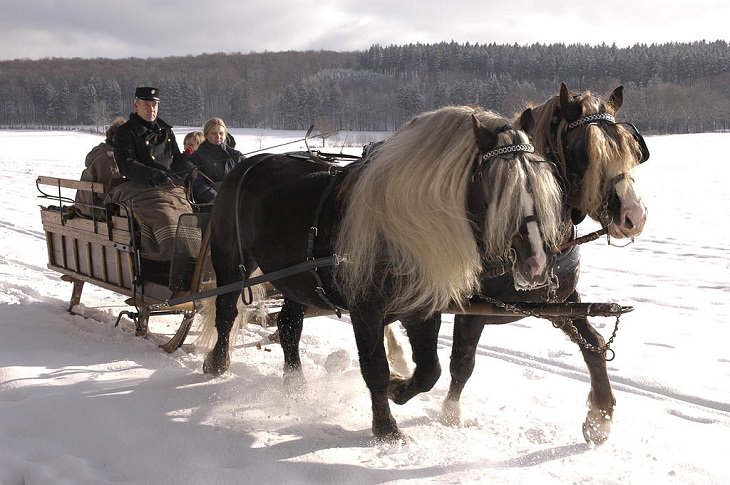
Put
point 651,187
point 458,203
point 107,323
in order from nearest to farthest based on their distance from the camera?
point 458,203 → point 107,323 → point 651,187

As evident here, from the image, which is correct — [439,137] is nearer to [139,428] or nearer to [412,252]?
[412,252]

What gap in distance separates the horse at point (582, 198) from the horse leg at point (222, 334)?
5.48 ft

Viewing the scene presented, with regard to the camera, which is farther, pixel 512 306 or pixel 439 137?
pixel 512 306

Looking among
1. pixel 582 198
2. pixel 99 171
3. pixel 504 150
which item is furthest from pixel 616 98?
pixel 99 171

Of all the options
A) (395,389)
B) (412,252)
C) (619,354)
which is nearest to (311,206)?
(412,252)

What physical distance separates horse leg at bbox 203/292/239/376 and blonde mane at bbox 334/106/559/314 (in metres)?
1.68

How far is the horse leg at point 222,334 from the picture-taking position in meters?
4.70

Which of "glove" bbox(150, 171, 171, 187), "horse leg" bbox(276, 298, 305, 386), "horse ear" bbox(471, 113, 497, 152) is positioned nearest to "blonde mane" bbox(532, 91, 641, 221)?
"horse ear" bbox(471, 113, 497, 152)

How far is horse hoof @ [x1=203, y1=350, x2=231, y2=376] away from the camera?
185 inches

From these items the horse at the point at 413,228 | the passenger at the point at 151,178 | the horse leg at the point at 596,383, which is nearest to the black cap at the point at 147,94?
the passenger at the point at 151,178

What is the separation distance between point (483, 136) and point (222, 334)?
269 centimetres

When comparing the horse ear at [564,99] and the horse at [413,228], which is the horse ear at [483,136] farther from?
the horse ear at [564,99]

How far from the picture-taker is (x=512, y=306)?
3432 mm

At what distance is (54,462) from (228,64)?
124719 mm
